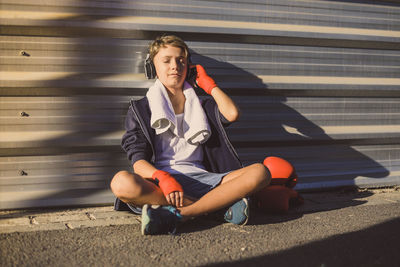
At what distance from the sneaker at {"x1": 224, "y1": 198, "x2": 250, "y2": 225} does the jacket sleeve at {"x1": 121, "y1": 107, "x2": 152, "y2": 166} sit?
0.64m

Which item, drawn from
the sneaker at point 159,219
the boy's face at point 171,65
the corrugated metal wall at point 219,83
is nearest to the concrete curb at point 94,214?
the corrugated metal wall at point 219,83

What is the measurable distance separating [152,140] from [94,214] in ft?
2.25

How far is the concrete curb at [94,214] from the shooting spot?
304 cm

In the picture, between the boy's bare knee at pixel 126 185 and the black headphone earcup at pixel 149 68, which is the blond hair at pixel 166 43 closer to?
the black headphone earcup at pixel 149 68

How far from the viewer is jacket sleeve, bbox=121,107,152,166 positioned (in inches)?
124

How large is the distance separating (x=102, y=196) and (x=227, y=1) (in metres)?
1.82

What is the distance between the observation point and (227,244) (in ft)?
8.75

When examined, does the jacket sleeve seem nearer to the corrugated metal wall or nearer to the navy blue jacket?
the navy blue jacket

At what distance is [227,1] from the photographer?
12.7 feet

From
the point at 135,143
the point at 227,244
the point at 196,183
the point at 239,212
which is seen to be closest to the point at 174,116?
the point at 135,143

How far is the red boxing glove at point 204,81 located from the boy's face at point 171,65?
0.12 meters

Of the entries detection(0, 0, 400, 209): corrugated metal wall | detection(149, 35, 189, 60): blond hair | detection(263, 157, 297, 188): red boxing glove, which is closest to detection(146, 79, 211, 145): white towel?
detection(149, 35, 189, 60): blond hair

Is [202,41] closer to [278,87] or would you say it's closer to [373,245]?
[278,87]

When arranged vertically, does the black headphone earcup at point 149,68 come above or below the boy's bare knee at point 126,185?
above
